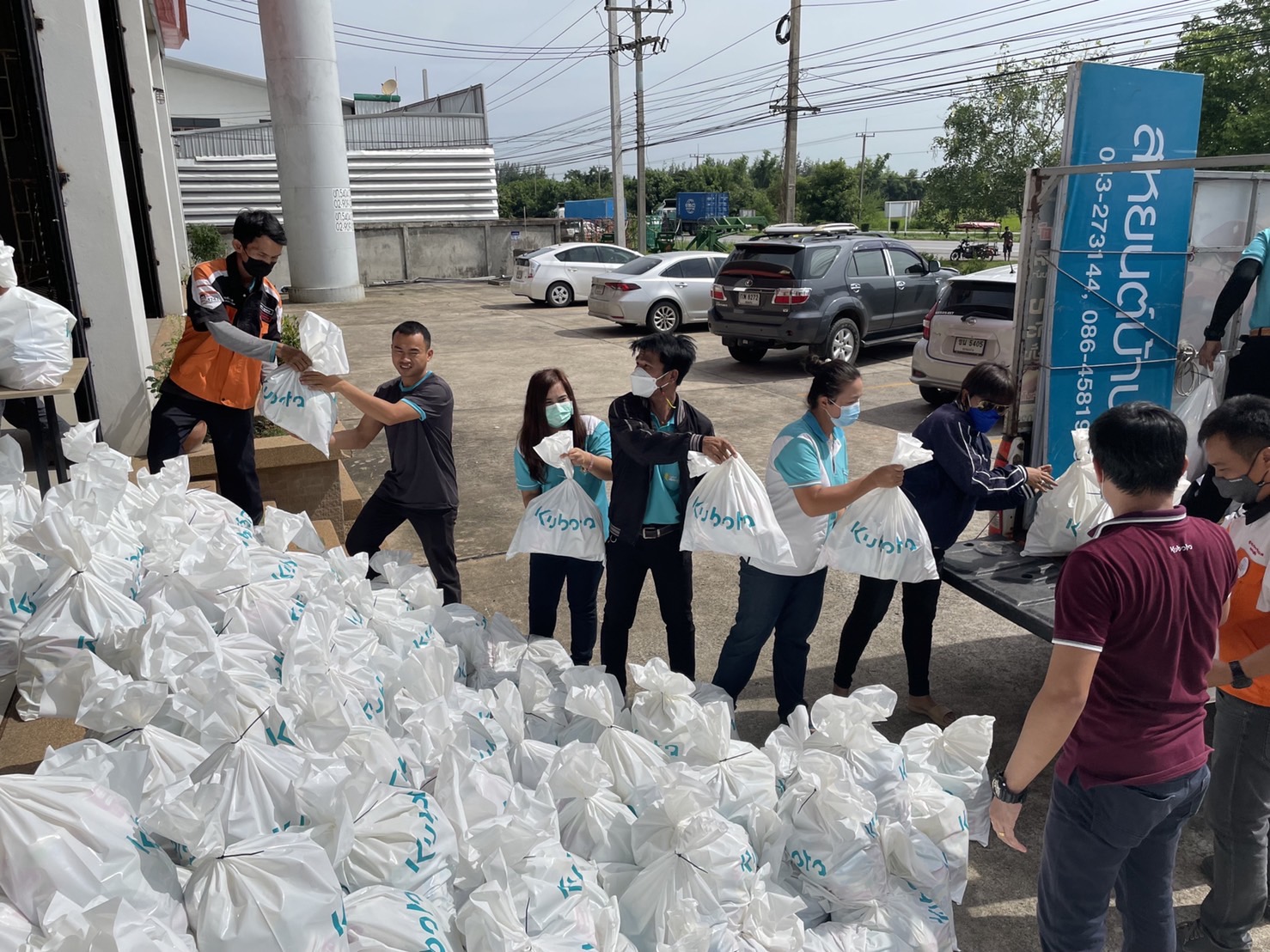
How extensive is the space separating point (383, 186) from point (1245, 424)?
2883 cm

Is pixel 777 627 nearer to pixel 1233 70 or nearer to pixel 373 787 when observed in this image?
pixel 373 787

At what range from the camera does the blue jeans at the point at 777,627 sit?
12.4 ft

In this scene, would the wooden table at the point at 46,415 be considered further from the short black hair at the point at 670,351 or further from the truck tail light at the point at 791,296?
the truck tail light at the point at 791,296

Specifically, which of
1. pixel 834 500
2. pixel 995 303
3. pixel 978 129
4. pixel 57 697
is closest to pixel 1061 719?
pixel 834 500

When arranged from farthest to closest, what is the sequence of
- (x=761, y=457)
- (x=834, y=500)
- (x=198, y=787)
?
(x=761, y=457)
(x=834, y=500)
(x=198, y=787)

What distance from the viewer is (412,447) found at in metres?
4.14

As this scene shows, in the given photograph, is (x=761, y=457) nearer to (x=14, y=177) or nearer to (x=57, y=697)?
(x=14, y=177)

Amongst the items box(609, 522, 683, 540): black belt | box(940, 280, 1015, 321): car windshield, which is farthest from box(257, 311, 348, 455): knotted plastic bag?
box(940, 280, 1015, 321): car windshield

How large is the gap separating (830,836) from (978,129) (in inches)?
1025

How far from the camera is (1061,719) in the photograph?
2.19 metres

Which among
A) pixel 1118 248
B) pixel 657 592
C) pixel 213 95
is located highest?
pixel 213 95

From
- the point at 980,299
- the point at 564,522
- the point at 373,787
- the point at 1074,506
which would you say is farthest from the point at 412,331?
the point at 980,299

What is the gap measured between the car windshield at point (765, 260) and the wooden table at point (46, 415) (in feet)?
31.4

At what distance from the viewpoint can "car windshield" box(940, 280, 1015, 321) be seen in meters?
9.31
